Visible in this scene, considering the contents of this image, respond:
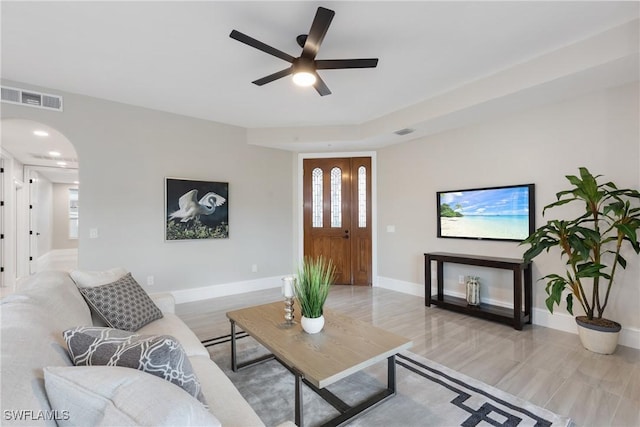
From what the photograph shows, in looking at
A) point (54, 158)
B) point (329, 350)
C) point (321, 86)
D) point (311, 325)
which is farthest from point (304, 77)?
point (54, 158)

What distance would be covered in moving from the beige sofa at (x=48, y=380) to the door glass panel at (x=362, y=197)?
425 cm

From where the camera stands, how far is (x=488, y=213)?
395cm

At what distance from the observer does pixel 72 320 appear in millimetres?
1533

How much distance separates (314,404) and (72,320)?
1.50 meters

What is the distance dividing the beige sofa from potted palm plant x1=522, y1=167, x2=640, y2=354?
2.98 meters

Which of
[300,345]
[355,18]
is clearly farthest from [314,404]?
[355,18]

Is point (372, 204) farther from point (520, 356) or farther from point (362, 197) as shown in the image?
point (520, 356)

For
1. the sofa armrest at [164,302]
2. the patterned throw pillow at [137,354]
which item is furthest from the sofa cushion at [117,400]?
the sofa armrest at [164,302]

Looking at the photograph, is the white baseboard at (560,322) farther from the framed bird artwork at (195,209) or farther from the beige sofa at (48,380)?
the beige sofa at (48,380)

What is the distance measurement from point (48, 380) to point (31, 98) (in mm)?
4035

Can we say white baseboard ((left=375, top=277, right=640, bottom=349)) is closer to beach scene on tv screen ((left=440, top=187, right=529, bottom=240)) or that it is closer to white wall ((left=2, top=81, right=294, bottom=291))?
beach scene on tv screen ((left=440, top=187, right=529, bottom=240))

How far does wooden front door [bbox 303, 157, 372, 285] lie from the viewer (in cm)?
564

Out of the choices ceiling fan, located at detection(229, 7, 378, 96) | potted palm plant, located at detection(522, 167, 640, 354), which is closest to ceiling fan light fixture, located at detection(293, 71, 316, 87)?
ceiling fan, located at detection(229, 7, 378, 96)

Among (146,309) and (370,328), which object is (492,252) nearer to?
(370,328)
